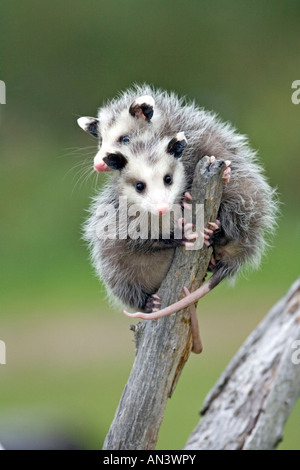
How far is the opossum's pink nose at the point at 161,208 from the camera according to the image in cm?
179

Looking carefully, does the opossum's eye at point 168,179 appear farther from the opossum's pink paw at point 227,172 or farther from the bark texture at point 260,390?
the bark texture at point 260,390

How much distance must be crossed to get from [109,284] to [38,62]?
144 inches

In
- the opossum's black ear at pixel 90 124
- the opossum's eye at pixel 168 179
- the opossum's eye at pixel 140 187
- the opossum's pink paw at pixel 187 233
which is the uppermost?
the opossum's black ear at pixel 90 124

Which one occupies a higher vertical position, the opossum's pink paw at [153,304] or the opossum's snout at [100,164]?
the opossum's snout at [100,164]

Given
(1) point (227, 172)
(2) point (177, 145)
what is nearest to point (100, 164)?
(2) point (177, 145)

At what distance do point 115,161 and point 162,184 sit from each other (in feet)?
0.47

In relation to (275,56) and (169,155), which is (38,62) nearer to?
(275,56)

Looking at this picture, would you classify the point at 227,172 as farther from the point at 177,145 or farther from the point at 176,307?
the point at 176,307

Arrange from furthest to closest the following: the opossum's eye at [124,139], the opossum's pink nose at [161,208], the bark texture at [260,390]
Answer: the opossum's eye at [124,139] → the opossum's pink nose at [161,208] → the bark texture at [260,390]

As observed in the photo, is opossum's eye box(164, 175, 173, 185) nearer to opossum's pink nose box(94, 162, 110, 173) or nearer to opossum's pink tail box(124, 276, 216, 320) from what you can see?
opossum's pink nose box(94, 162, 110, 173)

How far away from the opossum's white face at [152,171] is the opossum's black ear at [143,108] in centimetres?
9

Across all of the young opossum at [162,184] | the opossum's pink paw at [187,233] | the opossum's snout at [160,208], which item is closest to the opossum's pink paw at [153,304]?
the young opossum at [162,184]

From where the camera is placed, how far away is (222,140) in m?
2.09

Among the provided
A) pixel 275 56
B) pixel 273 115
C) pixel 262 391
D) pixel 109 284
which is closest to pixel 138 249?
pixel 109 284
